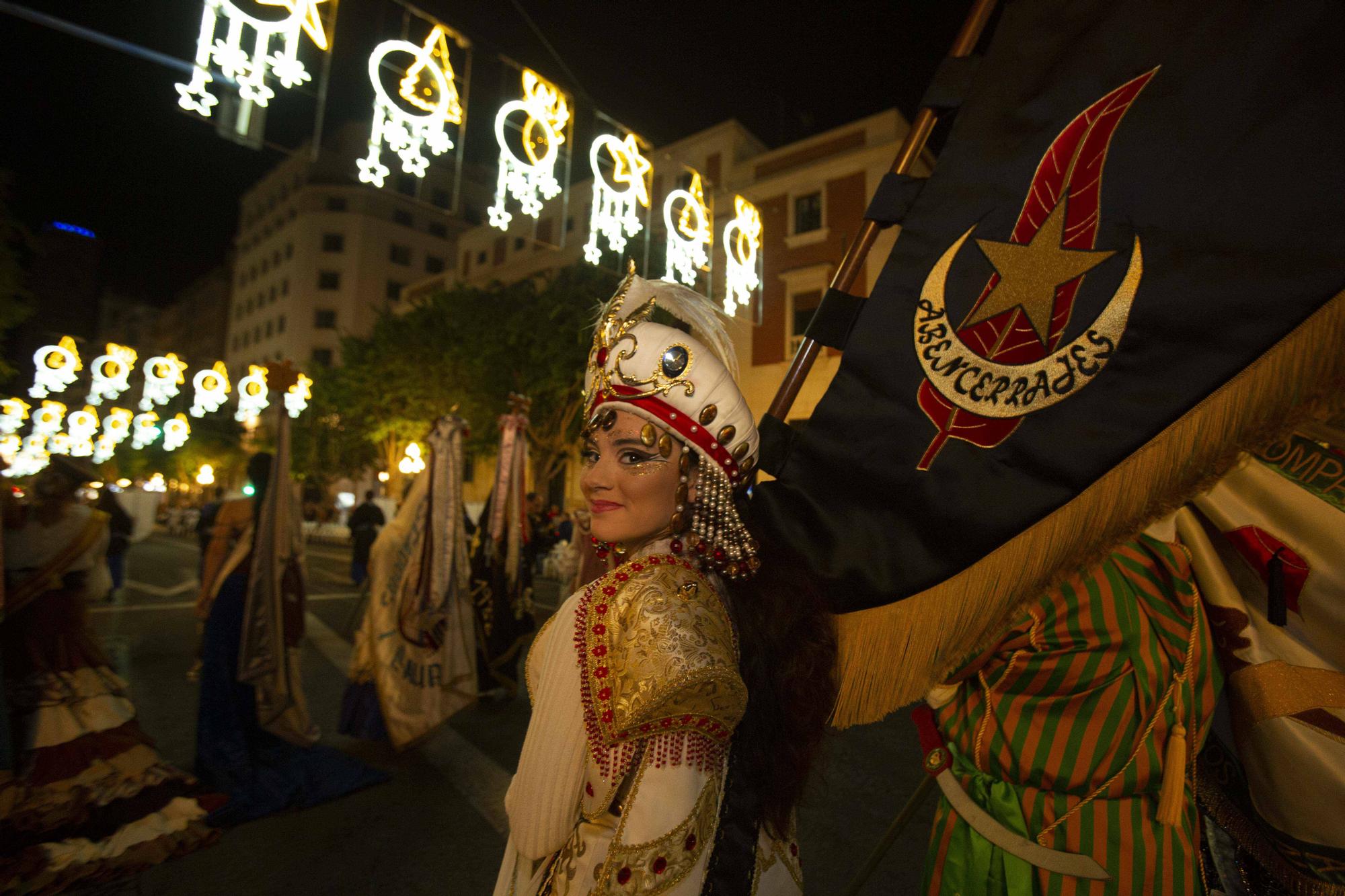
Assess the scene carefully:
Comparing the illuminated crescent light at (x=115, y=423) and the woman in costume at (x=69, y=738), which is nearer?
the woman in costume at (x=69, y=738)

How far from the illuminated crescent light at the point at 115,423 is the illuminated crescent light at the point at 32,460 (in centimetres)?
140

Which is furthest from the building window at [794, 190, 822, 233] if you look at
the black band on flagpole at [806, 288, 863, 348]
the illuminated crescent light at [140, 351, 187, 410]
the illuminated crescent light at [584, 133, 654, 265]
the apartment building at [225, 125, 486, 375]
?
the apartment building at [225, 125, 486, 375]

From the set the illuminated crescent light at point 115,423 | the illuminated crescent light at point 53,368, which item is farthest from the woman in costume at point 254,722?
the illuminated crescent light at point 115,423

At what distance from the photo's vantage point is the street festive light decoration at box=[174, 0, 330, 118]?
11.9 feet

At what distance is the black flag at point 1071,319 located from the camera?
108 cm

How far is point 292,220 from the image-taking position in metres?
45.4

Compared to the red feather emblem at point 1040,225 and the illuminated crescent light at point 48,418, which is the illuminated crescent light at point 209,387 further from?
the red feather emblem at point 1040,225

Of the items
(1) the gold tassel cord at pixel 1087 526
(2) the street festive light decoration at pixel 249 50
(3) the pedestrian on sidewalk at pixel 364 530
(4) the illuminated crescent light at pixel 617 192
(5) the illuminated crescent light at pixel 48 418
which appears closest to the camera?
(1) the gold tassel cord at pixel 1087 526

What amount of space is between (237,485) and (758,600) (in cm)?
5885

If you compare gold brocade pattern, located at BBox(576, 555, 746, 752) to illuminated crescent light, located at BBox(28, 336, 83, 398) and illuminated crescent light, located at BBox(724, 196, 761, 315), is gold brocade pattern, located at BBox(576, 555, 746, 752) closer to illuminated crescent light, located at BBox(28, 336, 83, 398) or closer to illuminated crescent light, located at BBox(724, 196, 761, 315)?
illuminated crescent light, located at BBox(28, 336, 83, 398)

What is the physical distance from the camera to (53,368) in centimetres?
459

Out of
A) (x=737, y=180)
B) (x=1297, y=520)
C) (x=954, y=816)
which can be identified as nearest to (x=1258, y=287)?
(x=1297, y=520)

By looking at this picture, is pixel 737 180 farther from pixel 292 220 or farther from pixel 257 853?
pixel 292 220

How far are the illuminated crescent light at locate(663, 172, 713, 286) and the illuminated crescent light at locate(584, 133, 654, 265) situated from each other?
0.46m
